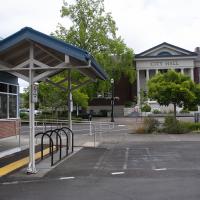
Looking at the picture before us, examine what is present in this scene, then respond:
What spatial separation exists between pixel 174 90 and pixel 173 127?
10.8ft

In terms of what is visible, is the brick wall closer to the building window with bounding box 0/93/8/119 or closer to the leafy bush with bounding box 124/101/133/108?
the building window with bounding box 0/93/8/119

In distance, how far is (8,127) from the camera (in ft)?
65.9

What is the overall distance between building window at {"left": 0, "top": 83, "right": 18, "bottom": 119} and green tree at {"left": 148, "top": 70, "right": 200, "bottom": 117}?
13.0 meters

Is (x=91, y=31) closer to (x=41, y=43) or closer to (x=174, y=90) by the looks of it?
(x=174, y=90)

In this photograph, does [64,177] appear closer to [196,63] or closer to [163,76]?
[163,76]

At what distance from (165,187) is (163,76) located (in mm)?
23134

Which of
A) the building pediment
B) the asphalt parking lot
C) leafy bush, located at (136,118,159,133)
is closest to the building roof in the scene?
the asphalt parking lot

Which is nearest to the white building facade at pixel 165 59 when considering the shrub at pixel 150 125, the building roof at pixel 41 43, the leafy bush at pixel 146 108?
the leafy bush at pixel 146 108

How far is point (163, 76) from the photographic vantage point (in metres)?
32.1

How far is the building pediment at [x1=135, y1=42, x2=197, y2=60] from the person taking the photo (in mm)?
68062

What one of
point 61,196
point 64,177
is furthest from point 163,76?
point 61,196

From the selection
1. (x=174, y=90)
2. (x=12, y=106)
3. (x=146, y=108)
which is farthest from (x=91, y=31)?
(x=12, y=106)

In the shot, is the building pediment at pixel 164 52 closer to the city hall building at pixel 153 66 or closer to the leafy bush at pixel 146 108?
the city hall building at pixel 153 66

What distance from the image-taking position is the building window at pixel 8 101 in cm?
1872
